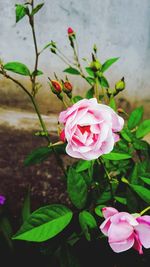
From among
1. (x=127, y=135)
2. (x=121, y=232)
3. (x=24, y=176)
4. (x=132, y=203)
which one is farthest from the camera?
(x=24, y=176)

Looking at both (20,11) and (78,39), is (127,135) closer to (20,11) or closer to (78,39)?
(20,11)

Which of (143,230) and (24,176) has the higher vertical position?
(143,230)

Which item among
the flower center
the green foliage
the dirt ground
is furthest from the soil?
the green foliage

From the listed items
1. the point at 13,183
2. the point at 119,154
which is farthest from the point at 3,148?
the point at 119,154

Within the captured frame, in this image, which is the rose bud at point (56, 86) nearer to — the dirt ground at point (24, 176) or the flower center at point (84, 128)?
the flower center at point (84, 128)

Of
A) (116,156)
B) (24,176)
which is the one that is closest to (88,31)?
(24,176)

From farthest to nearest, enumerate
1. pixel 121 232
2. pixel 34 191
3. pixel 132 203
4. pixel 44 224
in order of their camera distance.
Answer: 1. pixel 34 191
2. pixel 132 203
3. pixel 44 224
4. pixel 121 232

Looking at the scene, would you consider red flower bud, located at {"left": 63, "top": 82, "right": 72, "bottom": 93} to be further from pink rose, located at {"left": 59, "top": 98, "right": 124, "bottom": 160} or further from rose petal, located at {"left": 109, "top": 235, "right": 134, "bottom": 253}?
rose petal, located at {"left": 109, "top": 235, "right": 134, "bottom": 253}
